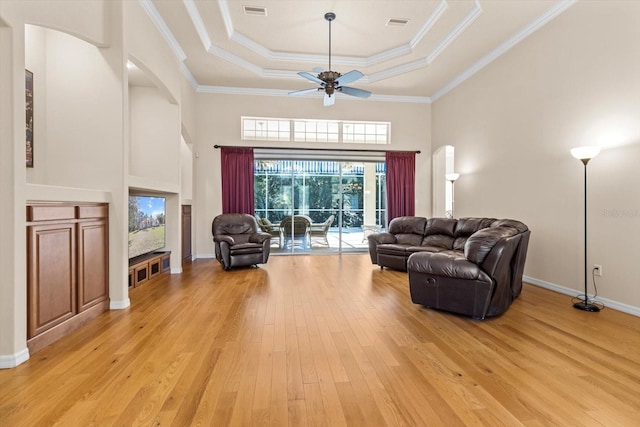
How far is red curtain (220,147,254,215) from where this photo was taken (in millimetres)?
7074

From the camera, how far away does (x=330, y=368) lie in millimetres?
2256

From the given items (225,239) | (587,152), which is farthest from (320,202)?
(587,152)

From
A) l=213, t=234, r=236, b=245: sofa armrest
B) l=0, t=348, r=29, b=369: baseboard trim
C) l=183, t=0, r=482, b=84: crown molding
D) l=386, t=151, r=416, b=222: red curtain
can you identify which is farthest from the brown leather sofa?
l=386, t=151, r=416, b=222: red curtain

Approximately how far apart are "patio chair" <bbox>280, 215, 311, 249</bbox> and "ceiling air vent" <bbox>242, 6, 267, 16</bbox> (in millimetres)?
4168

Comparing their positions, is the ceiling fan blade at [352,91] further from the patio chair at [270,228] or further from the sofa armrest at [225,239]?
the patio chair at [270,228]

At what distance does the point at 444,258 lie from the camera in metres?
Answer: 3.38

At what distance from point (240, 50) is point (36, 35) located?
2.90 meters

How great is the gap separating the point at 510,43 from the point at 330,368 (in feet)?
18.1

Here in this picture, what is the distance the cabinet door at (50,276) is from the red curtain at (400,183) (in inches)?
243

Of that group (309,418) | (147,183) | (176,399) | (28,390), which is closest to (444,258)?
(309,418)

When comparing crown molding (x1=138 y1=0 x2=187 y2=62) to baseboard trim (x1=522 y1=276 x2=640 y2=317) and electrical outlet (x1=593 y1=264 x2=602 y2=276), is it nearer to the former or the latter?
electrical outlet (x1=593 y1=264 x2=602 y2=276)

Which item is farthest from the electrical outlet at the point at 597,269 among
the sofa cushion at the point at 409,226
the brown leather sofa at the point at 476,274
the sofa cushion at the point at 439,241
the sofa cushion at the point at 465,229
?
the sofa cushion at the point at 409,226

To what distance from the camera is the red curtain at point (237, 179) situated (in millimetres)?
7074

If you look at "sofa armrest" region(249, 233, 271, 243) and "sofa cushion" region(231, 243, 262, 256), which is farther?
"sofa armrest" region(249, 233, 271, 243)
